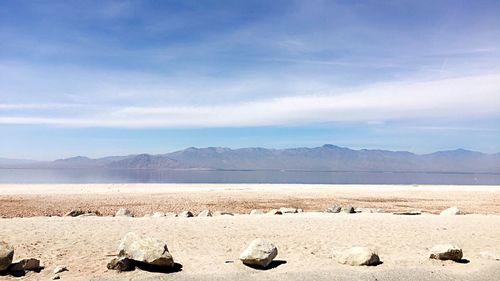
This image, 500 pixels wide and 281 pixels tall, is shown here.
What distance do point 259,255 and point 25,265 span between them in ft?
17.3

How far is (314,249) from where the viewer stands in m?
12.3

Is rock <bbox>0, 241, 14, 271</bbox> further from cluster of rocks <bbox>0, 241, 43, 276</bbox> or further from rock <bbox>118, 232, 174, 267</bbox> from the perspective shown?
rock <bbox>118, 232, 174, 267</bbox>

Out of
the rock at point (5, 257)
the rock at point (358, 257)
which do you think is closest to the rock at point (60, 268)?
the rock at point (5, 257)

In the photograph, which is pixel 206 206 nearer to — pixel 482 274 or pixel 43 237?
Result: pixel 43 237

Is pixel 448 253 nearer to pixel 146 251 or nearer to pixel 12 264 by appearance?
pixel 146 251

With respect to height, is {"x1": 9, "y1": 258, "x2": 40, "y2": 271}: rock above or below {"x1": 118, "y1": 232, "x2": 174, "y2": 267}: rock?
below

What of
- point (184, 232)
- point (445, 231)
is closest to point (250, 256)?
point (184, 232)

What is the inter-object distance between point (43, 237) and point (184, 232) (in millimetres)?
4163

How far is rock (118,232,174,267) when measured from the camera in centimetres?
994

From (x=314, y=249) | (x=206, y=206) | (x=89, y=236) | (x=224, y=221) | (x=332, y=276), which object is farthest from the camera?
(x=206, y=206)

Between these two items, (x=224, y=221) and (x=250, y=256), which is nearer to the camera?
(x=250, y=256)

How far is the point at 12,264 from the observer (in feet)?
32.0

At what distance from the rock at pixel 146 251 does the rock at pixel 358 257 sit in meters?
4.18

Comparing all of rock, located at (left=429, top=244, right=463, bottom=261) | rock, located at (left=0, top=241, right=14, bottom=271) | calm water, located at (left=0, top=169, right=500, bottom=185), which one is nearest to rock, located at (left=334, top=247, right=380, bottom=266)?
rock, located at (left=429, top=244, right=463, bottom=261)
